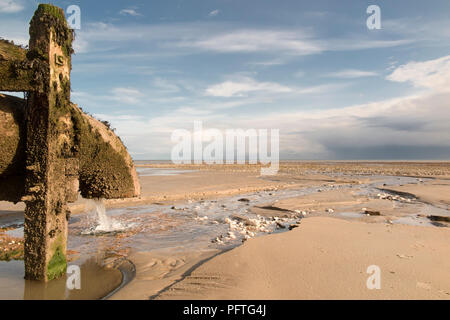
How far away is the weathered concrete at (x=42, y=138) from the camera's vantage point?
12.5ft

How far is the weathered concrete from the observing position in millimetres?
3809

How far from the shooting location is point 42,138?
3934 millimetres

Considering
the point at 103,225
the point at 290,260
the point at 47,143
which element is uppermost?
the point at 47,143

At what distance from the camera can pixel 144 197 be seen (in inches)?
582

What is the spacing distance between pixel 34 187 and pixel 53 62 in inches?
75.7

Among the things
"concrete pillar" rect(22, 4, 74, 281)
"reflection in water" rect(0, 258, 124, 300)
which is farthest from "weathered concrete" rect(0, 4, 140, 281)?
"reflection in water" rect(0, 258, 124, 300)

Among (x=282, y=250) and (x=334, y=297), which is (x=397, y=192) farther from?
(x=334, y=297)
